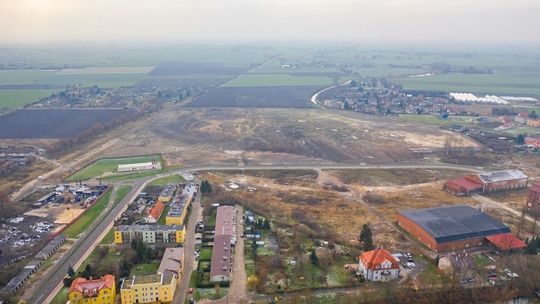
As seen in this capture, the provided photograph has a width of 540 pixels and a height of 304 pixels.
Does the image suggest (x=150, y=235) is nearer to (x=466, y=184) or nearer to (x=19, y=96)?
(x=466, y=184)

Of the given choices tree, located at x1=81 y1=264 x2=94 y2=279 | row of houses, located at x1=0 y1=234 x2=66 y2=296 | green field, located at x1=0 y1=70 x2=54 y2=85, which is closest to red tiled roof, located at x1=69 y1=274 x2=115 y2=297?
tree, located at x1=81 y1=264 x2=94 y2=279

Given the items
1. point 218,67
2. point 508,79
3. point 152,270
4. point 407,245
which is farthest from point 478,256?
point 218,67

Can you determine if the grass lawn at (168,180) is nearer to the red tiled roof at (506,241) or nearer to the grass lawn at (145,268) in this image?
the grass lawn at (145,268)

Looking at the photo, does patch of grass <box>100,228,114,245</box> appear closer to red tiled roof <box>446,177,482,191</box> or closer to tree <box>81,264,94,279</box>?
tree <box>81,264,94,279</box>

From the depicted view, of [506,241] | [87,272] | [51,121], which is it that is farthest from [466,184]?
[51,121]

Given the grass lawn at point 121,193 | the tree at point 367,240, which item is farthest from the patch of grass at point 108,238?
the tree at point 367,240

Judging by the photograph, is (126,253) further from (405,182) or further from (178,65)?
(178,65)

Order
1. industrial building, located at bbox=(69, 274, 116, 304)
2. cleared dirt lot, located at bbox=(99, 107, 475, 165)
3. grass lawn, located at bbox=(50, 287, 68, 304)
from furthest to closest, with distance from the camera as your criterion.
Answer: cleared dirt lot, located at bbox=(99, 107, 475, 165) → grass lawn, located at bbox=(50, 287, 68, 304) → industrial building, located at bbox=(69, 274, 116, 304)
